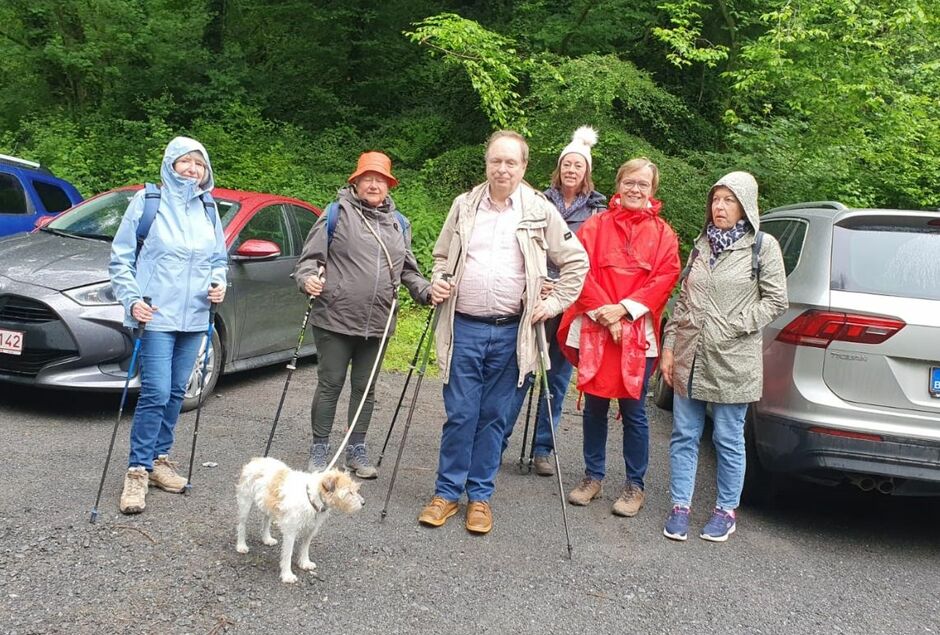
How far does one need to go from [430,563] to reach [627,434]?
155cm

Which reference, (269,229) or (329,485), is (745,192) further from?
(269,229)

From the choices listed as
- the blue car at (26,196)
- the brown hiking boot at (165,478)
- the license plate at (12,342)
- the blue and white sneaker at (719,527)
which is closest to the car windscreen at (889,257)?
the blue and white sneaker at (719,527)

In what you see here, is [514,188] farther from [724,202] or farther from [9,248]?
[9,248]

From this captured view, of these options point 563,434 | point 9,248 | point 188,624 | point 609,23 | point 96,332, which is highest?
point 609,23

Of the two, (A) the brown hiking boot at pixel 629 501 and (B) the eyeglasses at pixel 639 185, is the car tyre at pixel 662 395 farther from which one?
(B) the eyeglasses at pixel 639 185

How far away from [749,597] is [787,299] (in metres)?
1.54

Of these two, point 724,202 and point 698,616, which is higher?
point 724,202

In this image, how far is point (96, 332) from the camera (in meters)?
5.41

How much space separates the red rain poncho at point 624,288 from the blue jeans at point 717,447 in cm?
31

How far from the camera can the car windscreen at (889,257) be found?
425 centimetres

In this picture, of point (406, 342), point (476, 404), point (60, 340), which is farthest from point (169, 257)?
point (406, 342)

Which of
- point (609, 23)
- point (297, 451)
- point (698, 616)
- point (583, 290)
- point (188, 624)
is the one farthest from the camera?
point (609, 23)

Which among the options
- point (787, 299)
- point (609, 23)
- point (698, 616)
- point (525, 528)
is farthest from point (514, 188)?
point (609, 23)

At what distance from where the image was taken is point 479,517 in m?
4.32
